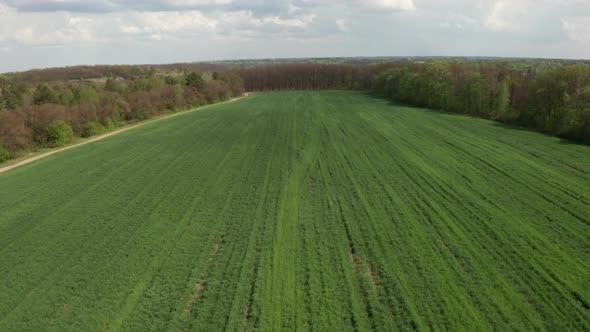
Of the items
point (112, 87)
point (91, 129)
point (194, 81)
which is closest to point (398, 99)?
point (194, 81)

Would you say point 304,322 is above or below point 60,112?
below

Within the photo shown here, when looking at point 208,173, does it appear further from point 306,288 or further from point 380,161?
point 306,288

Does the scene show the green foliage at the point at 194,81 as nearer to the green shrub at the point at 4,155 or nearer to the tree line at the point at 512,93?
the tree line at the point at 512,93

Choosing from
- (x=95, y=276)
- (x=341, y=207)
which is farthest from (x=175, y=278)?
(x=341, y=207)

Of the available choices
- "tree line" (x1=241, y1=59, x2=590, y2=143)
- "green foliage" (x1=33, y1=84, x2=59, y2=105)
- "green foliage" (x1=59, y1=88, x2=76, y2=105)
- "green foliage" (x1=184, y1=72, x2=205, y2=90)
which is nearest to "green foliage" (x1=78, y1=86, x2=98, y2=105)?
"green foliage" (x1=59, y1=88, x2=76, y2=105)

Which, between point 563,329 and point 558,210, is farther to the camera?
point 558,210

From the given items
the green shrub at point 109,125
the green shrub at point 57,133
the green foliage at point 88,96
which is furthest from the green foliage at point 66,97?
the green shrub at point 57,133
